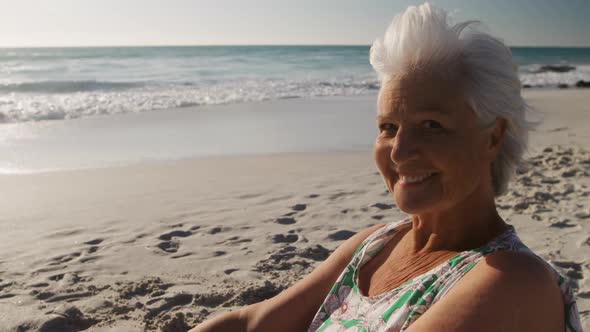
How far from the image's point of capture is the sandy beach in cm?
362

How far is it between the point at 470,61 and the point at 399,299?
704 millimetres

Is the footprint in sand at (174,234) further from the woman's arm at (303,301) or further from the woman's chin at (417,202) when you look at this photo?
the woman's chin at (417,202)

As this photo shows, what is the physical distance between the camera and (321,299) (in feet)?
7.17

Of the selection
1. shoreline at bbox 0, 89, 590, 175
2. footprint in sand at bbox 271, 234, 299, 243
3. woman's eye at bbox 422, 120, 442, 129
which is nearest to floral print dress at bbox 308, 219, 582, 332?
woman's eye at bbox 422, 120, 442, 129

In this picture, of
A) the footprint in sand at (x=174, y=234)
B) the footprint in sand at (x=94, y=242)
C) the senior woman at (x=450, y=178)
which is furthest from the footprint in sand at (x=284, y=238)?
the senior woman at (x=450, y=178)

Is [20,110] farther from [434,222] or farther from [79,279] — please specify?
[434,222]

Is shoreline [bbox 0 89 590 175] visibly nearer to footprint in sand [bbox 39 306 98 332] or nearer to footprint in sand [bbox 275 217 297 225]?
footprint in sand [bbox 275 217 297 225]

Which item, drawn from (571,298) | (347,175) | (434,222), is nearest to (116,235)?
(347,175)

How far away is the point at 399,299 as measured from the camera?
5.58 feet

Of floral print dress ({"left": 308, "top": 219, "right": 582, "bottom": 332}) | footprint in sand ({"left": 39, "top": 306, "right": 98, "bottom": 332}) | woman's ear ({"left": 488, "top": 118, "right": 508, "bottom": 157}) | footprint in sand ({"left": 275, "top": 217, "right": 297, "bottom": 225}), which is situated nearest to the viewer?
floral print dress ({"left": 308, "top": 219, "right": 582, "bottom": 332})

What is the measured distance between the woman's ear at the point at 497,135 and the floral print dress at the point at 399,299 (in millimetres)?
243

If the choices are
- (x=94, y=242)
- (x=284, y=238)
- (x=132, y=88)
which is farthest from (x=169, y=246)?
(x=132, y=88)

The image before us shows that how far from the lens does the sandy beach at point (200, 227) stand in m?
3.62

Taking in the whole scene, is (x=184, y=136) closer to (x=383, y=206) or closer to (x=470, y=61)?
(x=383, y=206)
